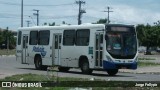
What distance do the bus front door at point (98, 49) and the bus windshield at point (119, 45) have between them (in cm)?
48

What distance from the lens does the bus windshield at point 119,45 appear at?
Result: 27.2 m

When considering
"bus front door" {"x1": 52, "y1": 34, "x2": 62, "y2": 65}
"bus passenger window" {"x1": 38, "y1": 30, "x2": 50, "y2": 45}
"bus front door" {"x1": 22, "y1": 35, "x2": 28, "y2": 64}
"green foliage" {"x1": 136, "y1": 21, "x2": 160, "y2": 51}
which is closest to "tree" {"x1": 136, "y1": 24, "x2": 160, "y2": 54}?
"green foliage" {"x1": 136, "y1": 21, "x2": 160, "y2": 51}

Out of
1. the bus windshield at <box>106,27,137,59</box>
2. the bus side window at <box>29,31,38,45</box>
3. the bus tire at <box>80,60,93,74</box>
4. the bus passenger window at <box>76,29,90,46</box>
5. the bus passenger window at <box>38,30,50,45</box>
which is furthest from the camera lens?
the bus side window at <box>29,31,38,45</box>

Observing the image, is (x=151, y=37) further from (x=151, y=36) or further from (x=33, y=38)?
(x=33, y=38)

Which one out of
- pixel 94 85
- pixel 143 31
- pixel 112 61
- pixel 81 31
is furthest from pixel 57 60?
pixel 143 31

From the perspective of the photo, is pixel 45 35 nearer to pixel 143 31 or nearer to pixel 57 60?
pixel 57 60

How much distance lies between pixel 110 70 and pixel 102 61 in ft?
5.40

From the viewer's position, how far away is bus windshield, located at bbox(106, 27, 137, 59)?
2720 cm

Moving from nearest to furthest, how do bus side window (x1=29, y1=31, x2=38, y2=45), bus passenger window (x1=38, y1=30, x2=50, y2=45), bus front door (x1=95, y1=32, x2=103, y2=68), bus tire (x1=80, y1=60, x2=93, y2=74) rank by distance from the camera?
bus front door (x1=95, y1=32, x2=103, y2=68) → bus tire (x1=80, y1=60, x2=93, y2=74) → bus passenger window (x1=38, y1=30, x2=50, y2=45) → bus side window (x1=29, y1=31, x2=38, y2=45)

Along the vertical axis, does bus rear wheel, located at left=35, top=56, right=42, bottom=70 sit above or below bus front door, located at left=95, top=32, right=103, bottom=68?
below

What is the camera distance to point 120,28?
27688mm

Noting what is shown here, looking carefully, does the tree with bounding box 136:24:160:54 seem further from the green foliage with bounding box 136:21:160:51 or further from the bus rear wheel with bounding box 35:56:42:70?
the bus rear wheel with bounding box 35:56:42:70

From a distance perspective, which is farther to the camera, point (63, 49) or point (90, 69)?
point (63, 49)

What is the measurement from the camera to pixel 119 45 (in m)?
27.3
